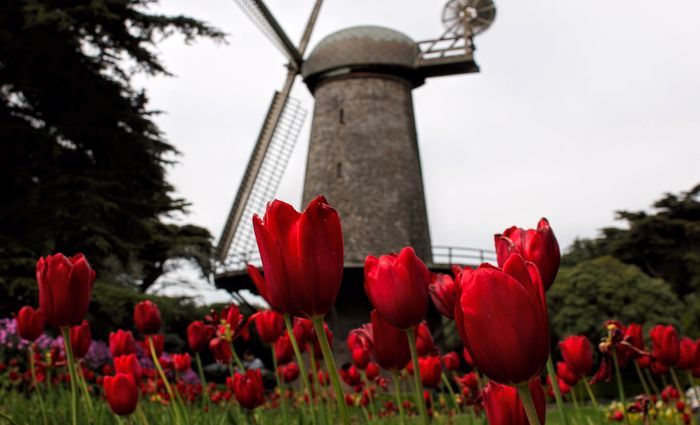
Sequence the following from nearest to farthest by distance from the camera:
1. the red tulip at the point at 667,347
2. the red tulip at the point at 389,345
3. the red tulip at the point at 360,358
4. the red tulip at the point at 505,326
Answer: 1. the red tulip at the point at 505,326
2. the red tulip at the point at 389,345
3. the red tulip at the point at 667,347
4. the red tulip at the point at 360,358

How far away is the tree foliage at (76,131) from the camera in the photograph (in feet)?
31.8

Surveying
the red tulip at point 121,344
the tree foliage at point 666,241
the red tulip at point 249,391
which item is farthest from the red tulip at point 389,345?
the tree foliage at point 666,241

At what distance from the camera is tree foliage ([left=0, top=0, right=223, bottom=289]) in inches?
382

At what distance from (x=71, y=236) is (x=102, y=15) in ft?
11.2

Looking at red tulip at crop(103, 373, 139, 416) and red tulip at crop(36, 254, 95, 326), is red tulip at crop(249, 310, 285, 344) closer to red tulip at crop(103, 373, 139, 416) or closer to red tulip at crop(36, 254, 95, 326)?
red tulip at crop(103, 373, 139, 416)

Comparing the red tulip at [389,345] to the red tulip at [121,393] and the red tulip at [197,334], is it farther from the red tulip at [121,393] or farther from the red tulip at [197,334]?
the red tulip at [197,334]

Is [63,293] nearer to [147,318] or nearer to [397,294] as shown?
[147,318]

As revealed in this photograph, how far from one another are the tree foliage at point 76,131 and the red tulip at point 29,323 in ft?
22.9

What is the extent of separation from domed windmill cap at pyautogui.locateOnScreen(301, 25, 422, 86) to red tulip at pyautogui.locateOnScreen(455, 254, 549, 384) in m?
16.0

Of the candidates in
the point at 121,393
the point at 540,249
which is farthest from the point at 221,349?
the point at 540,249

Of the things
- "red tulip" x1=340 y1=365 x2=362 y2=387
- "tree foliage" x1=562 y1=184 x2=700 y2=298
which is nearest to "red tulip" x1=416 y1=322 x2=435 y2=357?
"red tulip" x1=340 y1=365 x2=362 y2=387

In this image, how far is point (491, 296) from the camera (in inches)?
33.9

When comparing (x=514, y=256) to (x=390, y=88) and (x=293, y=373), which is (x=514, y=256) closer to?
(x=293, y=373)

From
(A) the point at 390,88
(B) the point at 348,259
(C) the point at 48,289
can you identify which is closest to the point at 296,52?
(A) the point at 390,88
